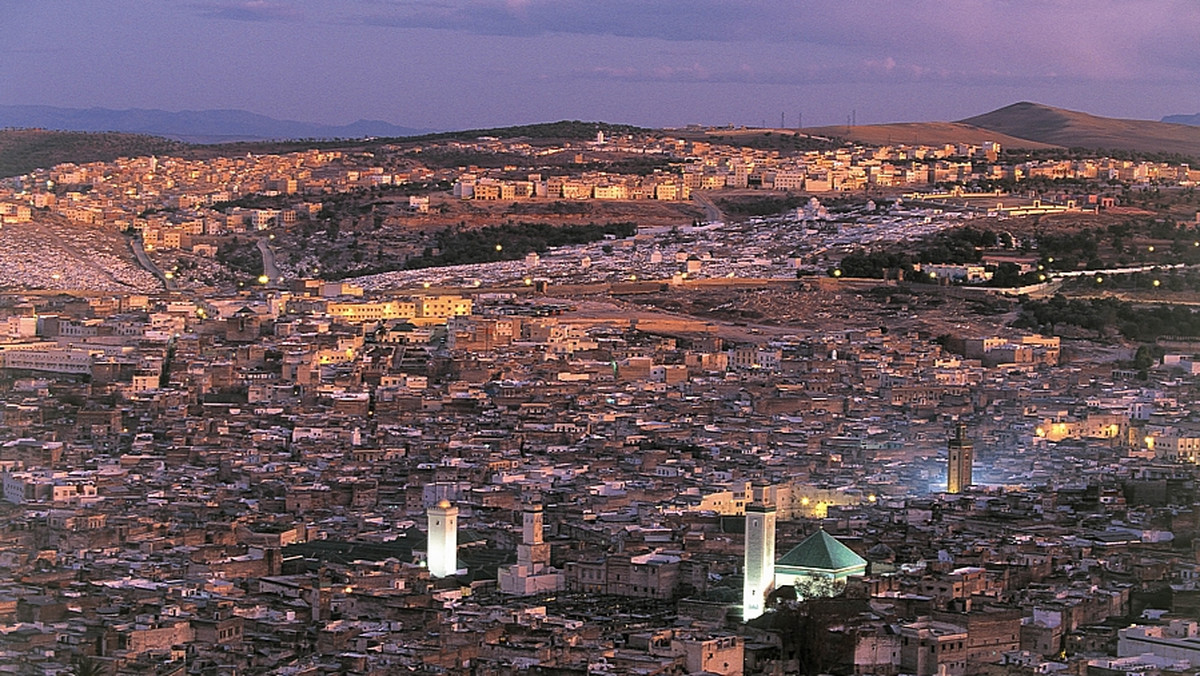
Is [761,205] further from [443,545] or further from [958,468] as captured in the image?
[443,545]

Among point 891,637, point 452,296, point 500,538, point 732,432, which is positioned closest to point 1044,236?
point 452,296

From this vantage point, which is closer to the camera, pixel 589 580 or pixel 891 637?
pixel 891 637


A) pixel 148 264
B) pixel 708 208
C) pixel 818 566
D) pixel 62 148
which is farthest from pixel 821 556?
pixel 62 148

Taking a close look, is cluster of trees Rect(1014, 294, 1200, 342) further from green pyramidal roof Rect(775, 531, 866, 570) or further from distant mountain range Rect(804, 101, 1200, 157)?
distant mountain range Rect(804, 101, 1200, 157)

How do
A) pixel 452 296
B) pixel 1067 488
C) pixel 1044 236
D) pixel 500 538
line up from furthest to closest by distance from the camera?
pixel 1044 236 → pixel 452 296 → pixel 1067 488 → pixel 500 538

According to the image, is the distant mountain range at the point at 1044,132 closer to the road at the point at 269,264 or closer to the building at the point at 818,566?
the road at the point at 269,264

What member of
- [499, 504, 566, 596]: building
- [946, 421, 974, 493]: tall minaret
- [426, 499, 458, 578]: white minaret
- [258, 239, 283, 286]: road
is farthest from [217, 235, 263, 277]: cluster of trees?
[499, 504, 566, 596]: building

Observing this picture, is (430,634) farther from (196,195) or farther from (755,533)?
(196,195)
